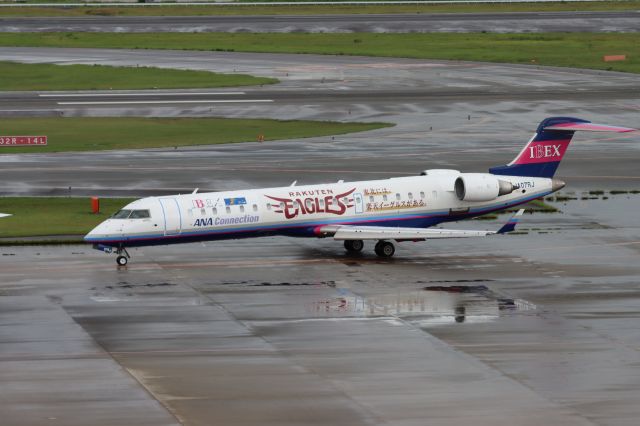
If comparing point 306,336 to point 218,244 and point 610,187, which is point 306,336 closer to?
point 218,244

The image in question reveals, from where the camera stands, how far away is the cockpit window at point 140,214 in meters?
46.8

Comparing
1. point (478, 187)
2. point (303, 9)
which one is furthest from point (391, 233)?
point (303, 9)

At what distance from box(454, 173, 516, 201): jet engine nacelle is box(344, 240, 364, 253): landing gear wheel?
14.4 ft

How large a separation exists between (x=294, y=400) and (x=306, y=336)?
6.44 metres

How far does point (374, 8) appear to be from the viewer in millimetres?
180750

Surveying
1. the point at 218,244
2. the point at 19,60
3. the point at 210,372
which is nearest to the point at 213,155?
the point at 218,244

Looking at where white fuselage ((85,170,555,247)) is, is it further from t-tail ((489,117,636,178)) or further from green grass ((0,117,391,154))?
green grass ((0,117,391,154))

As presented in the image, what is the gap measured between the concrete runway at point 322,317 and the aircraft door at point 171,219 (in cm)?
143

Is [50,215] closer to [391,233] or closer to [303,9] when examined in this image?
[391,233]

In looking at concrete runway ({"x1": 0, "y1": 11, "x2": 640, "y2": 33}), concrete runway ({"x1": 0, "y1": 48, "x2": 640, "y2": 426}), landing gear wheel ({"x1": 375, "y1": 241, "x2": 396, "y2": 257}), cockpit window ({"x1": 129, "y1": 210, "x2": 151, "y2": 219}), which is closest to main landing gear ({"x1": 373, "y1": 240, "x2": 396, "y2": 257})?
landing gear wheel ({"x1": 375, "y1": 241, "x2": 396, "y2": 257})

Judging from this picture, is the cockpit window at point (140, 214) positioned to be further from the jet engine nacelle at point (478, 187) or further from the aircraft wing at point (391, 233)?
the jet engine nacelle at point (478, 187)

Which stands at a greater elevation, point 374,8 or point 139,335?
point 374,8

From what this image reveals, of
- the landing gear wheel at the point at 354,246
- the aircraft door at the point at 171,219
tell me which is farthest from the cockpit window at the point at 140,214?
the landing gear wheel at the point at 354,246

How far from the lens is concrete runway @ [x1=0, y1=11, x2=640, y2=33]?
149625 millimetres
